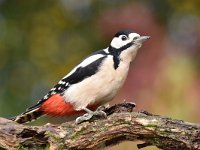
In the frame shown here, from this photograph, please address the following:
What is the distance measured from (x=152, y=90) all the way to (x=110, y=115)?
8.13 feet

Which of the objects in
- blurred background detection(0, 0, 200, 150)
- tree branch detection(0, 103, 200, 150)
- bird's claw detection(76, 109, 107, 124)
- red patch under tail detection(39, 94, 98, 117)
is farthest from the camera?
blurred background detection(0, 0, 200, 150)

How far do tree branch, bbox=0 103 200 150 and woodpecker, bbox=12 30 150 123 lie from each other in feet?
1.47

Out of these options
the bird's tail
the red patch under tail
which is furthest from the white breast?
the bird's tail

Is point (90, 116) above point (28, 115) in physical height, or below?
below

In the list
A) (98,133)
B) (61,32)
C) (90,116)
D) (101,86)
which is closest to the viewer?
(98,133)

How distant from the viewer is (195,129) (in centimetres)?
550

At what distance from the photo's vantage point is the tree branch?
561 cm

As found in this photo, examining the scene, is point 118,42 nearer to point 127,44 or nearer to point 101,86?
point 127,44

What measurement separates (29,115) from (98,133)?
43.9 inches

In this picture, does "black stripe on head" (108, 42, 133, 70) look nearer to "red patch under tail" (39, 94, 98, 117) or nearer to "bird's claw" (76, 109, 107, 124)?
"red patch under tail" (39, 94, 98, 117)

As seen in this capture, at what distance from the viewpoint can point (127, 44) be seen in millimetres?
6531

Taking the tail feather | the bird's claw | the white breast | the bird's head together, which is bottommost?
the bird's claw

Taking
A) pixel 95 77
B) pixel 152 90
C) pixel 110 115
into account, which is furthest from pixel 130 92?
pixel 110 115

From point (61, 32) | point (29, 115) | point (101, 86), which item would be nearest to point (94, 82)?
point (101, 86)
